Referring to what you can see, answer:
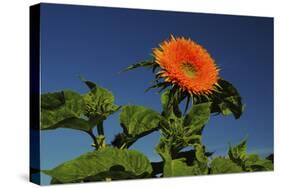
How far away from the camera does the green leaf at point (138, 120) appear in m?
5.89

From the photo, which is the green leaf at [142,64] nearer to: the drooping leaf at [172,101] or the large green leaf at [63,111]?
the drooping leaf at [172,101]

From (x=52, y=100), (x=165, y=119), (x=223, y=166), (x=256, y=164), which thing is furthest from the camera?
(x=256, y=164)

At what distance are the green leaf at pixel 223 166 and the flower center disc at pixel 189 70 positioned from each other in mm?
760

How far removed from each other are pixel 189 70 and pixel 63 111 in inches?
47.3

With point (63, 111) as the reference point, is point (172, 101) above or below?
above

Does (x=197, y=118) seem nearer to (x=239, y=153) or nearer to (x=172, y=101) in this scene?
→ (x=172, y=101)

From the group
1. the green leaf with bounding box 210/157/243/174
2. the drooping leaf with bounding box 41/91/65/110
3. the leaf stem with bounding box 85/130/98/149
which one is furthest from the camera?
the green leaf with bounding box 210/157/243/174

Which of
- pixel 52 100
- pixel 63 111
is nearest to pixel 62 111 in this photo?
pixel 63 111

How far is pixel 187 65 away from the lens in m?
6.22

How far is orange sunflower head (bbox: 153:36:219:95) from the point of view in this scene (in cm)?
611

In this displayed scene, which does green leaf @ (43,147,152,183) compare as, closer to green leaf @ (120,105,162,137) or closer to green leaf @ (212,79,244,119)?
green leaf @ (120,105,162,137)

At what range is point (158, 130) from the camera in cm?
605

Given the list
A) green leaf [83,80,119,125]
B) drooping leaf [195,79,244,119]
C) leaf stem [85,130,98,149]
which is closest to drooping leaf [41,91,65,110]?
green leaf [83,80,119,125]

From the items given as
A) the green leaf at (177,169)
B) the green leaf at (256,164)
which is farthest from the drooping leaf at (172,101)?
the green leaf at (256,164)
